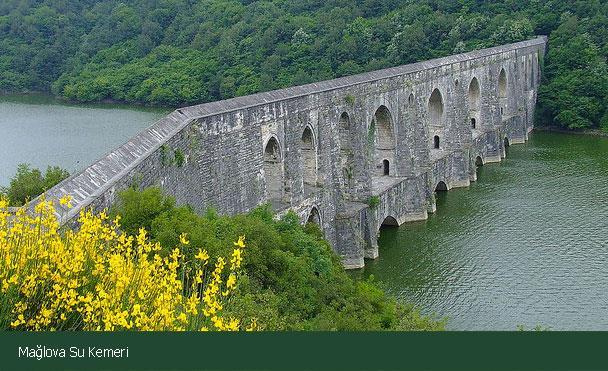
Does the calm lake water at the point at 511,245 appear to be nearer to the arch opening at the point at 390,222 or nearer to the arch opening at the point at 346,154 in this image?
the arch opening at the point at 390,222

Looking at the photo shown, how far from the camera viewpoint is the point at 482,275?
25406 mm

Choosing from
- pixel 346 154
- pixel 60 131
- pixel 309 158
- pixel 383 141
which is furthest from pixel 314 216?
pixel 60 131

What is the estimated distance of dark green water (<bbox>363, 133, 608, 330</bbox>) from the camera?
22641mm

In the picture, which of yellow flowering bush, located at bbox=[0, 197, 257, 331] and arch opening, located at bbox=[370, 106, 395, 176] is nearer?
yellow flowering bush, located at bbox=[0, 197, 257, 331]

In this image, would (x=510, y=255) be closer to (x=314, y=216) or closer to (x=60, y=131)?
(x=314, y=216)

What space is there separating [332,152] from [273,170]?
3.59 m

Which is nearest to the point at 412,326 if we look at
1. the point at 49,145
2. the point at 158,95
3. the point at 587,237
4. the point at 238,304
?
the point at 238,304

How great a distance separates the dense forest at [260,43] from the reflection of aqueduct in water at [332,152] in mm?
15225

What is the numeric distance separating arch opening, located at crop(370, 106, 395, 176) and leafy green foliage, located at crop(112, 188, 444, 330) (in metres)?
13.0

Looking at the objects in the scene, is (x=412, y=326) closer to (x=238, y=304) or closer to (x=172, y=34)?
(x=238, y=304)

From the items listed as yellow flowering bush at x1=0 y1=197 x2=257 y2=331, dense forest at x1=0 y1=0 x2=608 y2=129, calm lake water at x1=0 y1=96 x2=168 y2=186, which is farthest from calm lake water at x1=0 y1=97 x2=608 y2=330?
yellow flowering bush at x1=0 y1=197 x2=257 y2=331

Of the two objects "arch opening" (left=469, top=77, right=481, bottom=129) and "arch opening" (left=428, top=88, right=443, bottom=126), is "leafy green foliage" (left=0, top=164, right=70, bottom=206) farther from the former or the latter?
"arch opening" (left=469, top=77, right=481, bottom=129)

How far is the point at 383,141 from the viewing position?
107 feet

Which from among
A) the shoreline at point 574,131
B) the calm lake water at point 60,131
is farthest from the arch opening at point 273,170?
the shoreline at point 574,131
